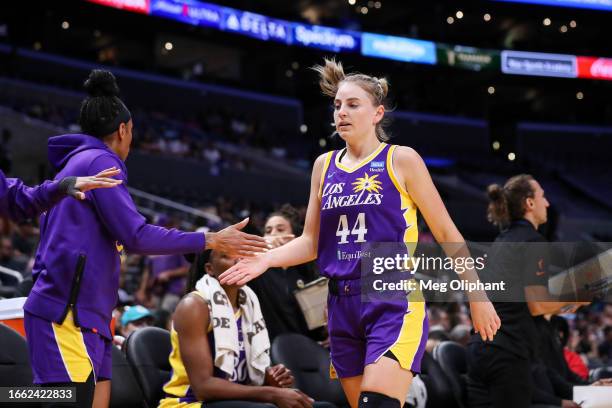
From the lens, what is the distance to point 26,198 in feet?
10.9

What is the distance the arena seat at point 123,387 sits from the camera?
4.82 meters

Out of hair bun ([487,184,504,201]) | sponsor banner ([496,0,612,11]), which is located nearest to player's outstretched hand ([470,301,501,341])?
hair bun ([487,184,504,201])

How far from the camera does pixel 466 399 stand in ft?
20.1

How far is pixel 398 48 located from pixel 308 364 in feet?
82.2

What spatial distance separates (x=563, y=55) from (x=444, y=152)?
571 cm

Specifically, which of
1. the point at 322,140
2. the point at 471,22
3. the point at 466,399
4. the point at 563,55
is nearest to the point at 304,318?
the point at 466,399

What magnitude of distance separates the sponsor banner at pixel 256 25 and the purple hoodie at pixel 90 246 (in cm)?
2286

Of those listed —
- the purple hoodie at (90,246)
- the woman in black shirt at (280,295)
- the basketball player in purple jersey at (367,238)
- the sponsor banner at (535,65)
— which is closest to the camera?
the purple hoodie at (90,246)

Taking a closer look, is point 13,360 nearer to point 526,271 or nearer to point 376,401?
point 376,401

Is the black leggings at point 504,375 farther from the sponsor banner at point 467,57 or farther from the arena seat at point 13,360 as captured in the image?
the sponsor banner at point 467,57

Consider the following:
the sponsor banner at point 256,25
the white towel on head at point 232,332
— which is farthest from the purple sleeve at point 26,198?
the sponsor banner at point 256,25

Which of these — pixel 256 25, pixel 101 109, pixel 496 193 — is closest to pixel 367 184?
pixel 101 109

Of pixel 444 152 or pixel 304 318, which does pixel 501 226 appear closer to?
pixel 304 318

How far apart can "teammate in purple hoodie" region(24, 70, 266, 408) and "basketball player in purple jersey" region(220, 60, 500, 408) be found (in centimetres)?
34
